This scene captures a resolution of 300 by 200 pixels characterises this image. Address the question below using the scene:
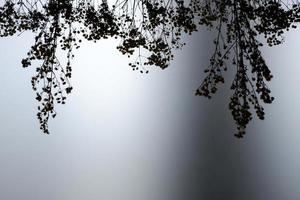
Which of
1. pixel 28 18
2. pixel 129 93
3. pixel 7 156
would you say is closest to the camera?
pixel 28 18

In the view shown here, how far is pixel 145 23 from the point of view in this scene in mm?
1225

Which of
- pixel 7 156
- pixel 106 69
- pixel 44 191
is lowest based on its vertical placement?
pixel 44 191

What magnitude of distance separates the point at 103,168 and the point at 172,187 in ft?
1.43

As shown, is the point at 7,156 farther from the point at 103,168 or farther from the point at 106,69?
the point at 106,69

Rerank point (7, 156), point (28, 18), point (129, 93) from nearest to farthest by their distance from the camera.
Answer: point (28, 18)
point (7, 156)
point (129, 93)

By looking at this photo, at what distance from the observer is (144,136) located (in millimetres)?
2625

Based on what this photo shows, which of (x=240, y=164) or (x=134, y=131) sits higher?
(x=134, y=131)

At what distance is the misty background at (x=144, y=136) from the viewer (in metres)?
2.45

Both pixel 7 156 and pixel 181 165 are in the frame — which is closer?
pixel 7 156

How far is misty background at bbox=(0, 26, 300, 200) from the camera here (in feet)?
8.03

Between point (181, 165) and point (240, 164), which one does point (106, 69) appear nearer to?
point (181, 165)

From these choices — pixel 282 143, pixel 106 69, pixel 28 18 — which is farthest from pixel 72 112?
pixel 28 18

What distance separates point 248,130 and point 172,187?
22.1 inches

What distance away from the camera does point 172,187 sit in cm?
269
